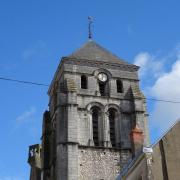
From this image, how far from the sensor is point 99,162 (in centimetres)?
3250

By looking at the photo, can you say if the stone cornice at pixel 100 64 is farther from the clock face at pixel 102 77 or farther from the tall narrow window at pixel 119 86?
the tall narrow window at pixel 119 86

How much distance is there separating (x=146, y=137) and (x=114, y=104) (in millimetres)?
3359

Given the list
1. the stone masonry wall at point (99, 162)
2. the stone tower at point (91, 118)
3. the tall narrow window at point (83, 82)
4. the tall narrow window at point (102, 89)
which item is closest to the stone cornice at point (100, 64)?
the stone tower at point (91, 118)

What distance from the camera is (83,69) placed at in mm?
36438

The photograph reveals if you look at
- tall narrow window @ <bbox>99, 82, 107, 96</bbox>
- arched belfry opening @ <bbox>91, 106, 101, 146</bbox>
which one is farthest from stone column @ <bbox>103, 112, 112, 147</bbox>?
tall narrow window @ <bbox>99, 82, 107, 96</bbox>

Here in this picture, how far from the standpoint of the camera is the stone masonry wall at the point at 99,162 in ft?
105

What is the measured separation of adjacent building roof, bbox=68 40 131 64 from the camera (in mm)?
37562

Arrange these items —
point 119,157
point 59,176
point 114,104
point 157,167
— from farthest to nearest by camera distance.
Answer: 1. point 114,104
2. point 119,157
3. point 59,176
4. point 157,167

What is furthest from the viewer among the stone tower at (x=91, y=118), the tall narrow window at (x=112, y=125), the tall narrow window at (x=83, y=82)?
the tall narrow window at (x=83, y=82)

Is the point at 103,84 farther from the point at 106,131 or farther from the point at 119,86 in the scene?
the point at 106,131

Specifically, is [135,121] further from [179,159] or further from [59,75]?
[179,159]

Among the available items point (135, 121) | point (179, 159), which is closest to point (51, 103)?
point (135, 121)

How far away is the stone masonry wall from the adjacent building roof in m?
7.41


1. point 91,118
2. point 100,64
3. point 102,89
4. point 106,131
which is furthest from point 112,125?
point 100,64
